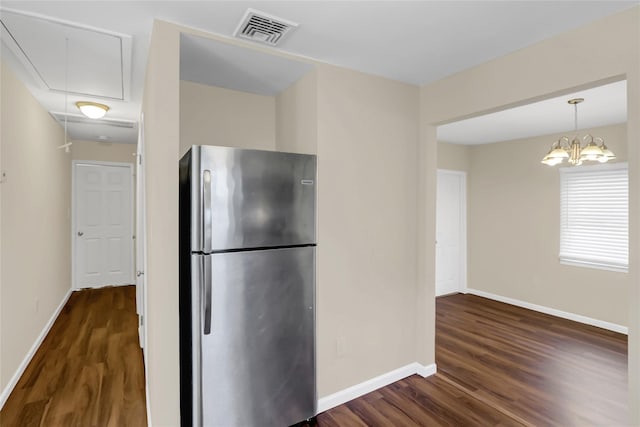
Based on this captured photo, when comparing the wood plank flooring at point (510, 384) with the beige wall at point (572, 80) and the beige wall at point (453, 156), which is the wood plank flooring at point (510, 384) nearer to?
the beige wall at point (572, 80)

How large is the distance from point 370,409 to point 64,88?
3737 mm

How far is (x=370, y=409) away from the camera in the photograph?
8.05 ft

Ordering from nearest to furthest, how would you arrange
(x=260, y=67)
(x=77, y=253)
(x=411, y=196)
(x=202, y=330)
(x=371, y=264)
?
(x=202, y=330) → (x=260, y=67) → (x=371, y=264) → (x=411, y=196) → (x=77, y=253)

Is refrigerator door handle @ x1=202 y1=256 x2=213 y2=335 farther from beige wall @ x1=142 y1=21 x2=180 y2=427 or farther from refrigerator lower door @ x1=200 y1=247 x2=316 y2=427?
beige wall @ x1=142 y1=21 x2=180 y2=427

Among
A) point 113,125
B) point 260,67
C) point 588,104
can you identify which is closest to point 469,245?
point 588,104

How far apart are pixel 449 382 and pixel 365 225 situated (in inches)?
59.4

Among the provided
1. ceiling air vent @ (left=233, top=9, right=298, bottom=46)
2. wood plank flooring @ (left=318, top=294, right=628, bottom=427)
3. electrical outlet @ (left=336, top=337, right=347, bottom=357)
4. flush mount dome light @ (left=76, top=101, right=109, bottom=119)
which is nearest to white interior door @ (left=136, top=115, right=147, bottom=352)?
flush mount dome light @ (left=76, top=101, right=109, bottom=119)

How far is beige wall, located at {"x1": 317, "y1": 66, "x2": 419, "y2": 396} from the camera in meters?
2.45

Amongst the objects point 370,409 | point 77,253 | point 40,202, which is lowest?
point 370,409

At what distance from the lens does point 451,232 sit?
5.72m

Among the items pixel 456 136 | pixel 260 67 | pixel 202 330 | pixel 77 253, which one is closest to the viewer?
pixel 202 330

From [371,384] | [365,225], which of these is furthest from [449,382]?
[365,225]

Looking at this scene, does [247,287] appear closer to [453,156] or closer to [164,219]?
[164,219]

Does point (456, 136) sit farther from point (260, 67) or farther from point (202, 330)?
point (202, 330)
